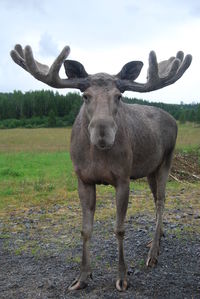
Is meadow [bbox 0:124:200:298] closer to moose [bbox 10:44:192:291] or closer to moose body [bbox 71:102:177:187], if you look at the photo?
moose [bbox 10:44:192:291]

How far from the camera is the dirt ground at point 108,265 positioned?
5379 mm

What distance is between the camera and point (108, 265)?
6.28 metres

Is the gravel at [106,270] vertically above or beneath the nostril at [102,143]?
beneath

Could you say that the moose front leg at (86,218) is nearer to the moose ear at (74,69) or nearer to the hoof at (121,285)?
the hoof at (121,285)

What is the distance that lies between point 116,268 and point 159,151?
228 centimetres

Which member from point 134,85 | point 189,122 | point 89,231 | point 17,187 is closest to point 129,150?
point 134,85

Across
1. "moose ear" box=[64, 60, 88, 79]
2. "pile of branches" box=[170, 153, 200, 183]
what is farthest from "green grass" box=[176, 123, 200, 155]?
"moose ear" box=[64, 60, 88, 79]

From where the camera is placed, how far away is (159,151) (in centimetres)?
692

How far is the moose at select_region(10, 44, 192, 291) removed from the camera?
15.5 feet

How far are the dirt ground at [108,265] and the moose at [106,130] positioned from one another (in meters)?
0.24

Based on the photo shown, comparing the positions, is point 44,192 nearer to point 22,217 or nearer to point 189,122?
point 22,217

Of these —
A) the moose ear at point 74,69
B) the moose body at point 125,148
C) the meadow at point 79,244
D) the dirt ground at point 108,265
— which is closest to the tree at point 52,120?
the meadow at point 79,244

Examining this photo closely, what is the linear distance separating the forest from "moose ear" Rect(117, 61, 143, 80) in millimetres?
80932

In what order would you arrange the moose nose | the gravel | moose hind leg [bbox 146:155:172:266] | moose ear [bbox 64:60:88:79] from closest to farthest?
the moose nose, moose ear [bbox 64:60:88:79], the gravel, moose hind leg [bbox 146:155:172:266]
